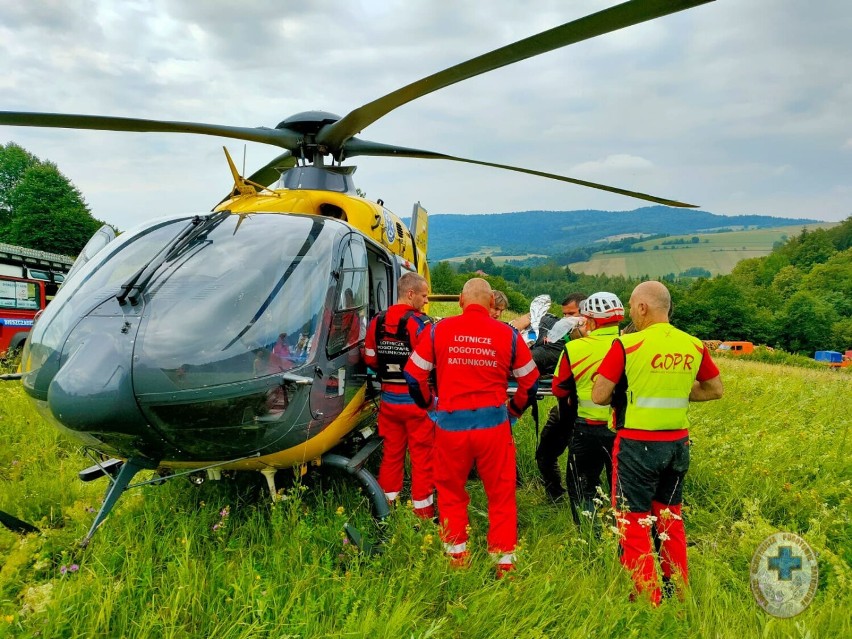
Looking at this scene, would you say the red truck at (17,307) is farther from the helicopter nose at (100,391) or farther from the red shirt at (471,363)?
the red shirt at (471,363)

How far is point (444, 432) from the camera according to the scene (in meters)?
3.30

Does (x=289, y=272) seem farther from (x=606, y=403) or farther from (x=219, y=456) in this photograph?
(x=606, y=403)

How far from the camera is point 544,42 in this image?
278cm

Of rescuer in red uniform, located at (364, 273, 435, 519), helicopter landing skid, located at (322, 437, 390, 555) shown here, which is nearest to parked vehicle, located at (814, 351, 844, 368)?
rescuer in red uniform, located at (364, 273, 435, 519)

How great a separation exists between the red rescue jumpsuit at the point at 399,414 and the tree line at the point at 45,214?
39.8 metres

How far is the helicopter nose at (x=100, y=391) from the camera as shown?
8.24 feet

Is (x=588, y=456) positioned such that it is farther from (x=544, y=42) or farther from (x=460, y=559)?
(x=544, y=42)

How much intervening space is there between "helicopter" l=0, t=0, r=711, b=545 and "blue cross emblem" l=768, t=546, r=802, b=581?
7.63 feet

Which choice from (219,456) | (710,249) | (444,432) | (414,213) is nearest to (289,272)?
(219,456)

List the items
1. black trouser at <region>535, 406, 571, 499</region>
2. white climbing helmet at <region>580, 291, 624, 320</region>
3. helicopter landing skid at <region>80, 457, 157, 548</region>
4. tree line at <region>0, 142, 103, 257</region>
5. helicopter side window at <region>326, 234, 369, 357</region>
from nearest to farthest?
helicopter landing skid at <region>80, 457, 157, 548</region>, helicopter side window at <region>326, 234, 369, 357</region>, white climbing helmet at <region>580, 291, 624, 320</region>, black trouser at <region>535, 406, 571, 499</region>, tree line at <region>0, 142, 103, 257</region>

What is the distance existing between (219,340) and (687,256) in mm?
136745
